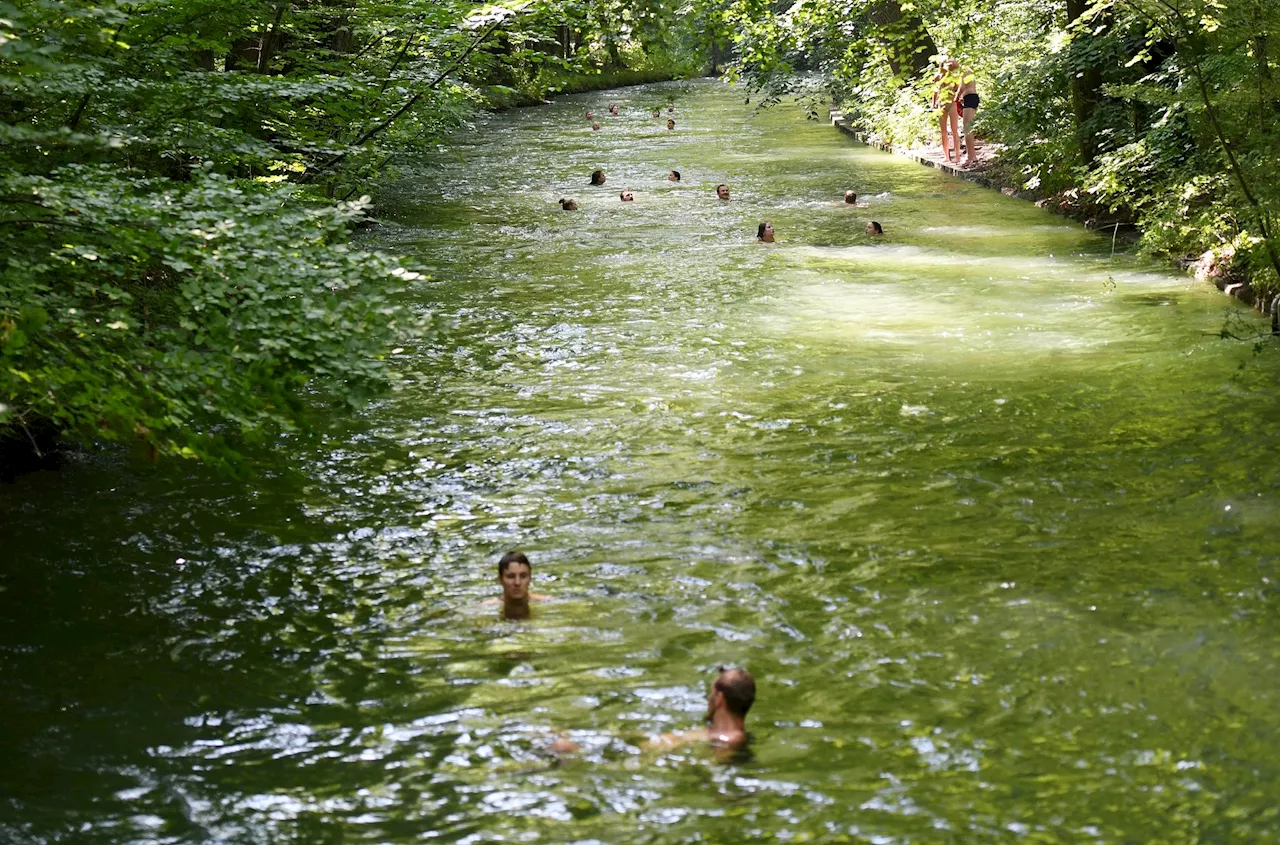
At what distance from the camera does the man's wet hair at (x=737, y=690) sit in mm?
6770

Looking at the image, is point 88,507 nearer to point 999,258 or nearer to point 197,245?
point 197,245

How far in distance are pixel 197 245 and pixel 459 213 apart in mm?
17368

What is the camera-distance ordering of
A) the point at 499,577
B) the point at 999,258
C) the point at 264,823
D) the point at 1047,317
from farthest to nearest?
the point at 999,258, the point at 1047,317, the point at 499,577, the point at 264,823

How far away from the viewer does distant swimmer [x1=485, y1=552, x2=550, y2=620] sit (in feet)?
27.3

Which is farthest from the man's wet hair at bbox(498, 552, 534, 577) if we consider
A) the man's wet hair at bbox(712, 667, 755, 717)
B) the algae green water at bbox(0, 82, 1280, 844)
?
the man's wet hair at bbox(712, 667, 755, 717)

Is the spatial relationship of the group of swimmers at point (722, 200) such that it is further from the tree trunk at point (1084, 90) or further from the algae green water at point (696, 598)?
the algae green water at point (696, 598)

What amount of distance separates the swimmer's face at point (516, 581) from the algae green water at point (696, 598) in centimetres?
20

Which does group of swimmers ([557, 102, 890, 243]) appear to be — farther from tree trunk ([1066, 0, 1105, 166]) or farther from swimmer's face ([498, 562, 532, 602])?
swimmer's face ([498, 562, 532, 602])

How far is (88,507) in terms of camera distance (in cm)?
1034

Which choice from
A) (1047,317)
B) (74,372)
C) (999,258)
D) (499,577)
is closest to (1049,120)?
(999,258)

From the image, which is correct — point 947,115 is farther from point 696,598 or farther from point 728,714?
point 728,714

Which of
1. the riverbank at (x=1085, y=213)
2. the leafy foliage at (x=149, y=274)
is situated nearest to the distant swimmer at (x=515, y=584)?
the leafy foliage at (x=149, y=274)

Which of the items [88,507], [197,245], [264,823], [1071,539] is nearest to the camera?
[264,823]

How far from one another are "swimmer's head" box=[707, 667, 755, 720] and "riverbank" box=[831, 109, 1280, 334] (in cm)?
946
